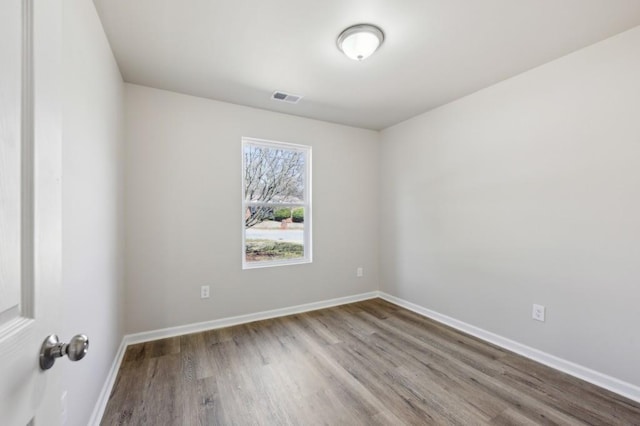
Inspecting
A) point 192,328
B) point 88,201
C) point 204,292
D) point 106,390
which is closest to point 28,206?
point 88,201

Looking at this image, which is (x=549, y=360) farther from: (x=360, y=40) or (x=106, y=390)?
(x=106, y=390)

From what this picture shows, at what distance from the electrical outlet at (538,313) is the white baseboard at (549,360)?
10.6 inches

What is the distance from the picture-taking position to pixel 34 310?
0.58m

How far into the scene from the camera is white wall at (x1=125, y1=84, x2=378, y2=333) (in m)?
2.61

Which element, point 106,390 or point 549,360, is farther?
point 549,360

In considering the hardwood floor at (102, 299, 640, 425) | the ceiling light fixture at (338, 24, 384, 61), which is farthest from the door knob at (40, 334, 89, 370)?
the ceiling light fixture at (338, 24, 384, 61)

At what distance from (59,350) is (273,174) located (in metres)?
2.83

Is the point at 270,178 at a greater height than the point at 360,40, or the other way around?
the point at 360,40

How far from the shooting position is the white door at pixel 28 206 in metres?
0.49

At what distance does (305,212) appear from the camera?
3537 mm

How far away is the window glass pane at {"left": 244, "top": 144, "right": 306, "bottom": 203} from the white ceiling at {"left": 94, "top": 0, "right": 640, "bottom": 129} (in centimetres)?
70

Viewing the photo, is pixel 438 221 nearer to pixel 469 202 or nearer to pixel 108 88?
pixel 469 202

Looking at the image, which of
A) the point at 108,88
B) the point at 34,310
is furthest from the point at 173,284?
the point at 34,310

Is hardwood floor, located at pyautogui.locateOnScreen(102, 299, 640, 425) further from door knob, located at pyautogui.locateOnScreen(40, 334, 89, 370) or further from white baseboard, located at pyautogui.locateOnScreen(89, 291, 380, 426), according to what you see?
door knob, located at pyautogui.locateOnScreen(40, 334, 89, 370)
